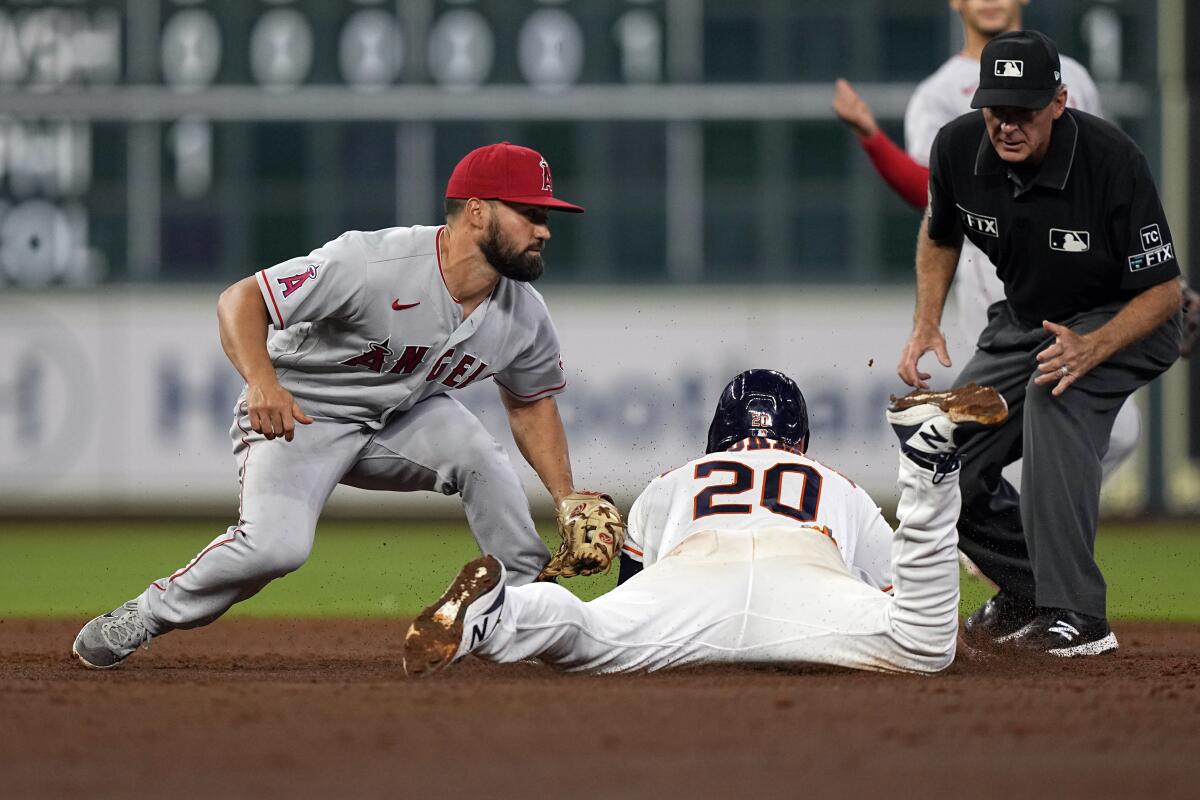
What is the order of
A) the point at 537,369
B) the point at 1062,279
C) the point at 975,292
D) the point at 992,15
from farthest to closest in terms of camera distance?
the point at 975,292
the point at 992,15
the point at 537,369
the point at 1062,279

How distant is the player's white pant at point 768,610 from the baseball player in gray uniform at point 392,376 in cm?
86

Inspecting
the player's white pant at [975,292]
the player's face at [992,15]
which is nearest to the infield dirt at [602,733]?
the player's white pant at [975,292]

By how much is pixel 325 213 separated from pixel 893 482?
432 cm

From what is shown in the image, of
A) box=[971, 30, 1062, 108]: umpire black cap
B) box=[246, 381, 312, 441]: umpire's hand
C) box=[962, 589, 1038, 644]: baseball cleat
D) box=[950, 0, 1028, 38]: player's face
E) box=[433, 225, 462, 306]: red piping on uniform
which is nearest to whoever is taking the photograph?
box=[246, 381, 312, 441]: umpire's hand

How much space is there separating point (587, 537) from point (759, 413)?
589 mm

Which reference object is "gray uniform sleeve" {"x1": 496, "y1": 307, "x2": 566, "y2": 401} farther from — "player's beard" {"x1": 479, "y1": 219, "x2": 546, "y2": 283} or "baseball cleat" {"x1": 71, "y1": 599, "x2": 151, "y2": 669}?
"baseball cleat" {"x1": 71, "y1": 599, "x2": 151, "y2": 669}

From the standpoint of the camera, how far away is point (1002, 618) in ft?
18.6

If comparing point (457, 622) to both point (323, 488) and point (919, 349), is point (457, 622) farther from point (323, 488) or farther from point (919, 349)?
point (919, 349)

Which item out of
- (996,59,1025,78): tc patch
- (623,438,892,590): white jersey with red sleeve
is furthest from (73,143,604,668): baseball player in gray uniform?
(996,59,1025,78): tc patch

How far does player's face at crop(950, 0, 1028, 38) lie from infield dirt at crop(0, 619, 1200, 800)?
2.48 m

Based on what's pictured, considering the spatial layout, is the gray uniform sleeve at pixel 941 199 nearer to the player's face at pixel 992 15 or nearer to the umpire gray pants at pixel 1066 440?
the umpire gray pants at pixel 1066 440

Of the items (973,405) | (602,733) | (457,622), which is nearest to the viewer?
(602,733)

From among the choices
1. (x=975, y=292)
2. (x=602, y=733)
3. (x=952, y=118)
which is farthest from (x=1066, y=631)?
(x=952, y=118)

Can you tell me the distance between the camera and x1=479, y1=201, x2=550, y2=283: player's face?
17.0ft
